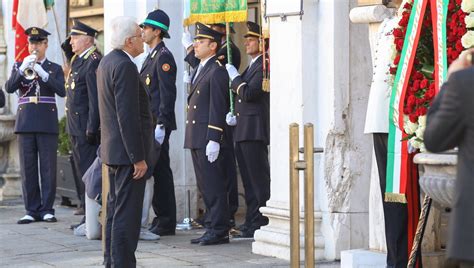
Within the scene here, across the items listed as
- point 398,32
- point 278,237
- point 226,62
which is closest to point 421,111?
point 398,32

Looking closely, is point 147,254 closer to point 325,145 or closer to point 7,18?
point 325,145

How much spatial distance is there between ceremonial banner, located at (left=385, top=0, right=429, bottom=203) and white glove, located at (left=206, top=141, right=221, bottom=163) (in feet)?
10.3

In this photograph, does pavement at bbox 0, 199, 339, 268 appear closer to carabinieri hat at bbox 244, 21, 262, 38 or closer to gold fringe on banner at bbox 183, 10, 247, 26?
carabinieri hat at bbox 244, 21, 262, 38

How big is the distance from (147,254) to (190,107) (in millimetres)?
1594

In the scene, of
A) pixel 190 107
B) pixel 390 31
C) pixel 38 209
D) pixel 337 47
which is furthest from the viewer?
pixel 38 209

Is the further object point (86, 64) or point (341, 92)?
point (86, 64)

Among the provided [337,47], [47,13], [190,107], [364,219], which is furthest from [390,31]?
[47,13]

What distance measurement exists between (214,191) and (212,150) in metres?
0.35

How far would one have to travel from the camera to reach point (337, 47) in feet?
30.5

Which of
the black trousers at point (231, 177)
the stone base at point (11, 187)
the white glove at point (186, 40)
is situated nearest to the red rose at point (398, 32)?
the black trousers at point (231, 177)

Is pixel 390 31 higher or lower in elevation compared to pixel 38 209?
higher

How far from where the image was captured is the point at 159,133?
11.2 metres

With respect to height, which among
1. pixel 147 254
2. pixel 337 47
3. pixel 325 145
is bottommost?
pixel 147 254

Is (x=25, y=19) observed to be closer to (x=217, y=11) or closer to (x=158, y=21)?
(x=158, y=21)
